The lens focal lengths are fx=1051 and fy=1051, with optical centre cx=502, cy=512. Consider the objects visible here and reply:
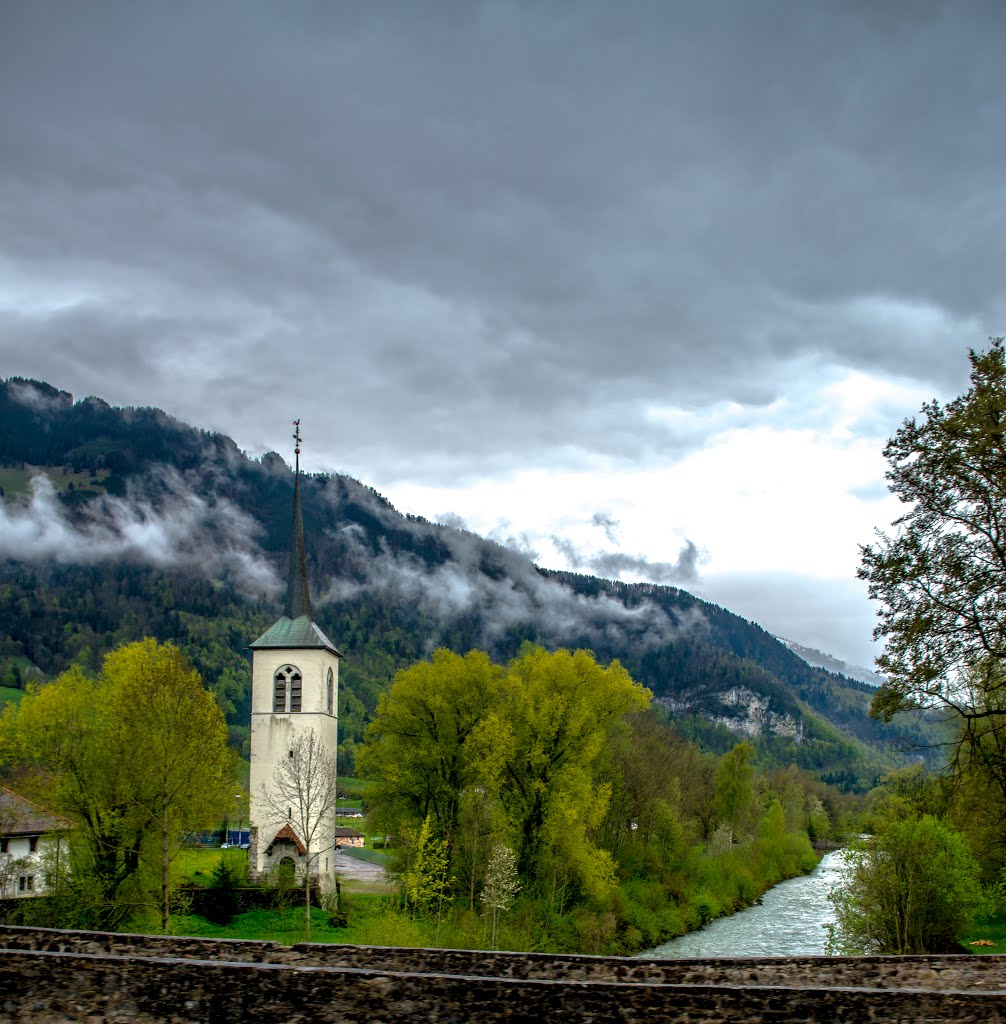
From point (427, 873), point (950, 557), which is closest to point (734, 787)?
point (427, 873)

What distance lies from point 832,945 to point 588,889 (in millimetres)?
11550

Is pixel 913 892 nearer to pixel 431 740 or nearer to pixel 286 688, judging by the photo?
pixel 431 740

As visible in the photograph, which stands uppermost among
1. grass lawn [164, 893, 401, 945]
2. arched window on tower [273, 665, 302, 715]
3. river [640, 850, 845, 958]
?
arched window on tower [273, 665, 302, 715]

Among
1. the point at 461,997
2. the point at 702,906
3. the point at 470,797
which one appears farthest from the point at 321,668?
the point at 461,997

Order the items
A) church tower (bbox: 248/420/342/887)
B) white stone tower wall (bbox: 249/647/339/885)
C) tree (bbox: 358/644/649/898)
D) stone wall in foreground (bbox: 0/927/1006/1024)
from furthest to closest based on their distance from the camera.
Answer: white stone tower wall (bbox: 249/647/339/885) → church tower (bbox: 248/420/342/887) → tree (bbox: 358/644/649/898) → stone wall in foreground (bbox: 0/927/1006/1024)

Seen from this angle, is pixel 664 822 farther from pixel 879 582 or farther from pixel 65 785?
pixel 879 582

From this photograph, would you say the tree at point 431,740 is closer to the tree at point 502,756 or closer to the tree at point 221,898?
the tree at point 502,756

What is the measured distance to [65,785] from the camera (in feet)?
131

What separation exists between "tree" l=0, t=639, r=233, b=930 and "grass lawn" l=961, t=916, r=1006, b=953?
32374 millimetres

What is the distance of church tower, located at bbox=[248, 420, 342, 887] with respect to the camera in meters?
54.0

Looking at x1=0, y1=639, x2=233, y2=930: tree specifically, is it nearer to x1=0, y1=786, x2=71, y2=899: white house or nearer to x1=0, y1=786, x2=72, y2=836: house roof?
x1=0, y1=786, x2=71, y2=899: white house

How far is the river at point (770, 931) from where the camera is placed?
166 ft

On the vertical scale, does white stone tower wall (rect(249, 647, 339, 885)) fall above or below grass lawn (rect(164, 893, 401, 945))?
above

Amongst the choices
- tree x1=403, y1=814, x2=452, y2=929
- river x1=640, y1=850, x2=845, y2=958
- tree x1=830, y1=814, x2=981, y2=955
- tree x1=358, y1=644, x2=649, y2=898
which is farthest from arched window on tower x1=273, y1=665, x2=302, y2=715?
tree x1=830, y1=814, x2=981, y2=955
